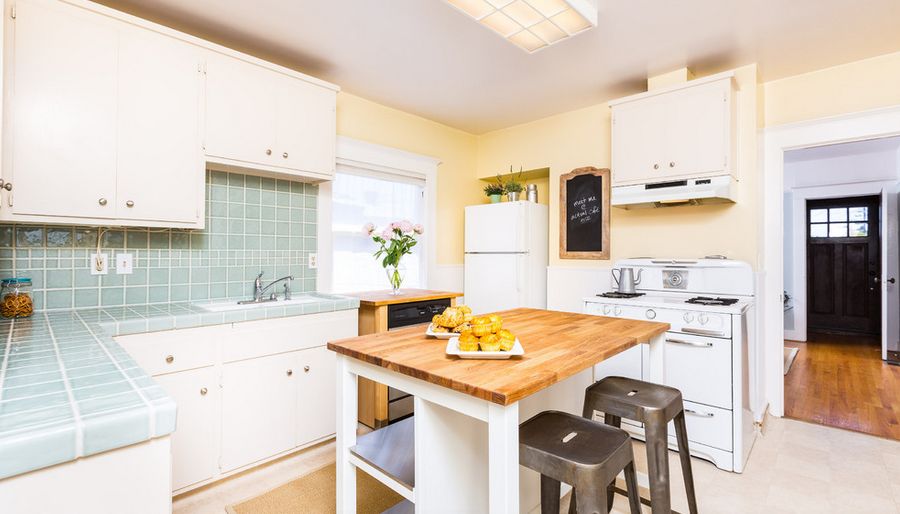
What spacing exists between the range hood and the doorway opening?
2454 millimetres

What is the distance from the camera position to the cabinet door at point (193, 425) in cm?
205

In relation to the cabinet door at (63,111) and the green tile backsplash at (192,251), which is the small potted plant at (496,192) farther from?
the cabinet door at (63,111)

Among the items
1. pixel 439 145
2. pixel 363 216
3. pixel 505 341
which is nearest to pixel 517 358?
pixel 505 341

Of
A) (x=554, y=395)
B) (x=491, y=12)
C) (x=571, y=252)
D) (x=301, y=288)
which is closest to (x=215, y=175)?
(x=301, y=288)

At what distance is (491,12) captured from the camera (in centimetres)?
204

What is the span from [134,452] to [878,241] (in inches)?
322

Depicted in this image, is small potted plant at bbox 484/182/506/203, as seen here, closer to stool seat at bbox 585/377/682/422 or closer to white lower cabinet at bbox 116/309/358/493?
white lower cabinet at bbox 116/309/358/493

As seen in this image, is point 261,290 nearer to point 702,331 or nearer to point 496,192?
point 496,192

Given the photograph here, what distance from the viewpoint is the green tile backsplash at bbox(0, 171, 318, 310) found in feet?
6.94

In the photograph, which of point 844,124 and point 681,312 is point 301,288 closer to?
point 681,312

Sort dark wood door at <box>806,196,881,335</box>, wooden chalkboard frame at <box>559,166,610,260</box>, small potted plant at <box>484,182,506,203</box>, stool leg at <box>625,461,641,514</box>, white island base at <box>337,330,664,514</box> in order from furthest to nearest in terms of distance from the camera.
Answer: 1. dark wood door at <box>806,196,881,335</box>
2. small potted plant at <box>484,182,506,203</box>
3. wooden chalkboard frame at <box>559,166,610,260</box>
4. stool leg at <box>625,461,641,514</box>
5. white island base at <box>337,330,664,514</box>

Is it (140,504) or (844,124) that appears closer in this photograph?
(140,504)

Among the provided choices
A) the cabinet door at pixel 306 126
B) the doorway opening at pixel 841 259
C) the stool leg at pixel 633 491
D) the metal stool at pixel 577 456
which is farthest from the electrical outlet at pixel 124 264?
the doorway opening at pixel 841 259

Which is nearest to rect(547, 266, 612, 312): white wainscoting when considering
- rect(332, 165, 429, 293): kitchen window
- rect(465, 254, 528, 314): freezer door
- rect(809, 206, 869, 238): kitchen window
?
rect(465, 254, 528, 314): freezer door
